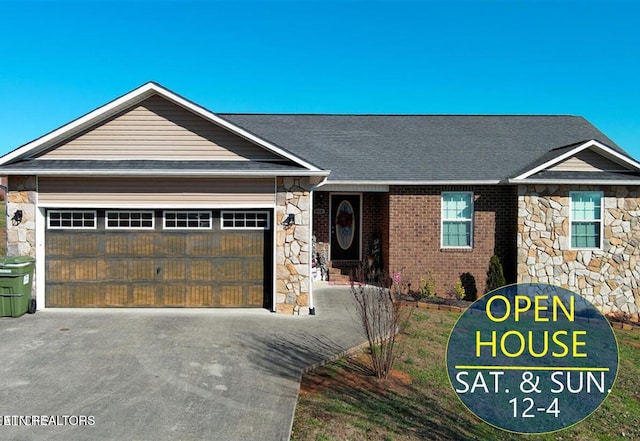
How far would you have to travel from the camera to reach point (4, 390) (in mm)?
5863

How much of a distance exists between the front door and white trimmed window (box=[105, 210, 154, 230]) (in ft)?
18.9

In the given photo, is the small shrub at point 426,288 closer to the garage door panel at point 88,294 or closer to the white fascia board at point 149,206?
the white fascia board at point 149,206

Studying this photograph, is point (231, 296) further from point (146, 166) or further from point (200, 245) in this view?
point (146, 166)

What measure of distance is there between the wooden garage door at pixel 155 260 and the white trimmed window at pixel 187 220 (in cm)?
2

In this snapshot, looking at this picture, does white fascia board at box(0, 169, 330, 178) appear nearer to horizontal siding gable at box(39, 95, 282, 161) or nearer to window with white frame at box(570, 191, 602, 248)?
horizontal siding gable at box(39, 95, 282, 161)

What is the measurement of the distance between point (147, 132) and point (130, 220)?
2.00m

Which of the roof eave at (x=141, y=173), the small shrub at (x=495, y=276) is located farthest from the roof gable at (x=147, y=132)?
the small shrub at (x=495, y=276)

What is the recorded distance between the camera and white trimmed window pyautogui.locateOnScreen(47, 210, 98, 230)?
10.0 metres

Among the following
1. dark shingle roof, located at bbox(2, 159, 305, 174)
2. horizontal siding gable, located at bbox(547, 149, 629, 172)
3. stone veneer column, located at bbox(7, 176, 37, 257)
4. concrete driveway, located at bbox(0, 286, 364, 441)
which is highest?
horizontal siding gable, located at bbox(547, 149, 629, 172)

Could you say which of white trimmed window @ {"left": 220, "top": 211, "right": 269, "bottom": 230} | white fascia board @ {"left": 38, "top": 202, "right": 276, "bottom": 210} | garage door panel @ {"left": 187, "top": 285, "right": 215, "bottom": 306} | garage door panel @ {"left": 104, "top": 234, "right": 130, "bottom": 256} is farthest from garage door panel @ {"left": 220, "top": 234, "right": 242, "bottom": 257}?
garage door panel @ {"left": 104, "top": 234, "right": 130, "bottom": 256}

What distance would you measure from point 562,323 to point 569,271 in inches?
85.3

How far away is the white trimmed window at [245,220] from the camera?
33.3 ft

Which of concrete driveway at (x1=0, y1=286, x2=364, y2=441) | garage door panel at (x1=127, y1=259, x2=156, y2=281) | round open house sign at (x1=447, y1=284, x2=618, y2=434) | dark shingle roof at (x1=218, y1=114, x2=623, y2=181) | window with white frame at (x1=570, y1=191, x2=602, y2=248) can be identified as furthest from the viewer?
dark shingle roof at (x1=218, y1=114, x2=623, y2=181)

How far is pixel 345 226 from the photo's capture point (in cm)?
1402
